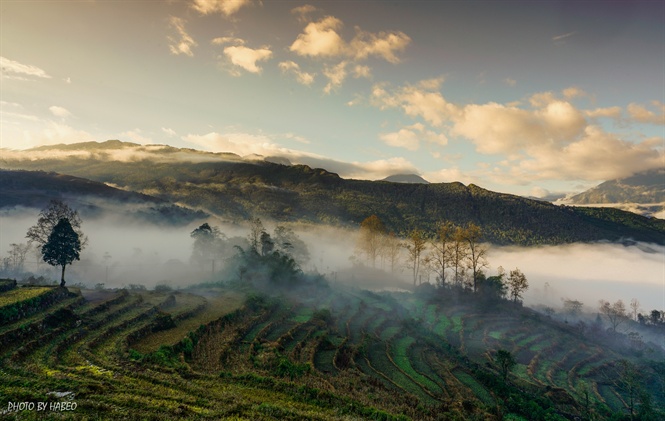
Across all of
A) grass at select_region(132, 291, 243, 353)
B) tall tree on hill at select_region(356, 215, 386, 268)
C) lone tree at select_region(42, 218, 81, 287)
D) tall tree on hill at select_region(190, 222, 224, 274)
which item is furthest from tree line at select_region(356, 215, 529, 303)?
lone tree at select_region(42, 218, 81, 287)

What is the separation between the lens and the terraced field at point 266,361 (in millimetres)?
20844

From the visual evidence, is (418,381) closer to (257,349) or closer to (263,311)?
(257,349)

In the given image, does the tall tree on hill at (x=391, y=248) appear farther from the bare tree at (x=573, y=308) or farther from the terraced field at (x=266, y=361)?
the bare tree at (x=573, y=308)

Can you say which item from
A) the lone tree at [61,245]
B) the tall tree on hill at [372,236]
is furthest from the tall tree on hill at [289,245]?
the lone tree at [61,245]

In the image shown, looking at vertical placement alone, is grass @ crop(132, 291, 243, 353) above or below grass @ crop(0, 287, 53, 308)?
below

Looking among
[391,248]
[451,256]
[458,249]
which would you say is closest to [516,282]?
[458,249]

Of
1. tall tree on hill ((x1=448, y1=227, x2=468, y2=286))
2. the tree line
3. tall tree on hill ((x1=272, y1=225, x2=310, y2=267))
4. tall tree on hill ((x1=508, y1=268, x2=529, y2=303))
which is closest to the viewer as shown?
Answer: tall tree on hill ((x1=448, y1=227, x2=468, y2=286))

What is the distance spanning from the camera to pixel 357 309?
71.2 metres

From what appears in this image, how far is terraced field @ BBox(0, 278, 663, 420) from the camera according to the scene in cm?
2084

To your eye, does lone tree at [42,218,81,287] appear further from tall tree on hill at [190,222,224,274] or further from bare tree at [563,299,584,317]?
bare tree at [563,299,584,317]

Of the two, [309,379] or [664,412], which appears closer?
[309,379]

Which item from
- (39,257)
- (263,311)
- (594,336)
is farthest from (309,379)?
(39,257)

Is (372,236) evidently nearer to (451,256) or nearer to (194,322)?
(451,256)

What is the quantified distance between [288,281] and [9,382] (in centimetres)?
6186
